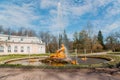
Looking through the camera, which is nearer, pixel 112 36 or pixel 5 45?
pixel 5 45

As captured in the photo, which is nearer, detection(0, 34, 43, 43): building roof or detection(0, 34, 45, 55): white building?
detection(0, 34, 45, 55): white building

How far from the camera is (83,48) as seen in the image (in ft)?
186

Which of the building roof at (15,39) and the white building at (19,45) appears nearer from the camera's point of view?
the white building at (19,45)

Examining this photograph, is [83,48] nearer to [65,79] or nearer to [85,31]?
[85,31]

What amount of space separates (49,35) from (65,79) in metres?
64.5

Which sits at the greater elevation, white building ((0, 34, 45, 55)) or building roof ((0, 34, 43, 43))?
building roof ((0, 34, 43, 43))

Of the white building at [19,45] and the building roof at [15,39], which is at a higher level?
the building roof at [15,39]

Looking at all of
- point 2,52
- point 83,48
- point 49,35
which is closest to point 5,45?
point 2,52

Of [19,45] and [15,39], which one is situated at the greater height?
[15,39]

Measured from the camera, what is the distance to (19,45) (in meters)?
49.5

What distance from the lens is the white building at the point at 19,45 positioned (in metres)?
47.1

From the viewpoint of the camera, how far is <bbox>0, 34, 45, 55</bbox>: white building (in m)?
47.1

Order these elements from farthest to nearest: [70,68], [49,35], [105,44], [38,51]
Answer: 1. [49,35]
2. [105,44]
3. [38,51]
4. [70,68]

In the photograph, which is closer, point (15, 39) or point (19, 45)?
point (19, 45)
